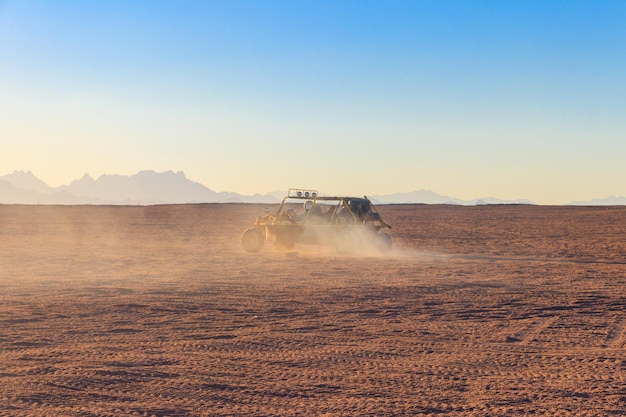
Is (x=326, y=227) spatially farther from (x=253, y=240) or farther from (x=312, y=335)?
(x=312, y=335)

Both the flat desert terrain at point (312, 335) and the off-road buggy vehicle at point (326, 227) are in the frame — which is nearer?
the flat desert terrain at point (312, 335)

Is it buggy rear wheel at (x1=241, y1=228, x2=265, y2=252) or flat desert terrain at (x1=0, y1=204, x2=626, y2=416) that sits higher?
buggy rear wheel at (x1=241, y1=228, x2=265, y2=252)

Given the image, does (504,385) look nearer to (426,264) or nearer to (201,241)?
(426,264)

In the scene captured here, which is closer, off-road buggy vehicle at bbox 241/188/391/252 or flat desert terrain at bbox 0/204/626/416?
flat desert terrain at bbox 0/204/626/416

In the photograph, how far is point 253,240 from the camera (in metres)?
23.7

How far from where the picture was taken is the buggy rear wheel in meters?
23.6

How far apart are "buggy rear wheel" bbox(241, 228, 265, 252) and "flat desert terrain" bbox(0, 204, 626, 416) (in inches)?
72.4

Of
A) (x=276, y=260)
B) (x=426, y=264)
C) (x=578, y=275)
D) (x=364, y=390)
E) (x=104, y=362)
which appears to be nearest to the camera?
(x=364, y=390)

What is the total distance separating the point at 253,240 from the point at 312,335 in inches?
568

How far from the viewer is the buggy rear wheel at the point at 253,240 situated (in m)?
23.6

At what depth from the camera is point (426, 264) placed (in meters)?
19.5

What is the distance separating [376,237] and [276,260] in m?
3.24

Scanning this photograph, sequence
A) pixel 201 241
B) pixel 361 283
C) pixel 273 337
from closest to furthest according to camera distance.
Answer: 1. pixel 273 337
2. pixel 361 283
3. pixel 201 241

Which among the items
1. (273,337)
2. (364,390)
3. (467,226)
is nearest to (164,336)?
(273,337)
